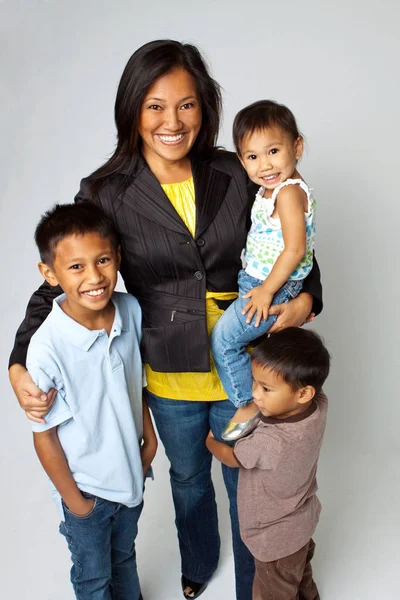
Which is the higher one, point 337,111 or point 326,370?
point 337,111

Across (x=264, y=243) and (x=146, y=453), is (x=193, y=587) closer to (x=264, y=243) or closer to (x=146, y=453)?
(x=146, y=453)

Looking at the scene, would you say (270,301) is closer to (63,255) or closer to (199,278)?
(199,278)

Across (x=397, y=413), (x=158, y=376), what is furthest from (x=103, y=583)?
(x=397, y=413)

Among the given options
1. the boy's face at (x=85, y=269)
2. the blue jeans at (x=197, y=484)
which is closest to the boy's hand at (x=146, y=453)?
the blue jeans at (x=197, y=484)

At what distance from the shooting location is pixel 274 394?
7.09 feet

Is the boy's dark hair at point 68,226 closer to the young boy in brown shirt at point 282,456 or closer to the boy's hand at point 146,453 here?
the young boy in brown shirt at point 282,456

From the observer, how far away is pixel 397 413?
12.1 feet

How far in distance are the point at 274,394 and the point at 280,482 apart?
27cm

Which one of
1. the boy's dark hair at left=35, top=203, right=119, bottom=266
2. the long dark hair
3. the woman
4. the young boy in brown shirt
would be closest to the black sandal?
the young boy in brown shirt

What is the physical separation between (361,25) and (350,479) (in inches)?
80.0

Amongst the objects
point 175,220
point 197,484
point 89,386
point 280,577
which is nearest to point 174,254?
point 175,220

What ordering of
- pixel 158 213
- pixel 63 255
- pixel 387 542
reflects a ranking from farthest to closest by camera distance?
pixel 387 542
pixel 158 213
pixel 63 255

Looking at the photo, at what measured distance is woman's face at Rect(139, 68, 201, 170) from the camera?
215cm

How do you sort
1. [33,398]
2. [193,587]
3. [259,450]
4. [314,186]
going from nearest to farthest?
[33,398]
[259,450]
[193,587]
[314,186]
